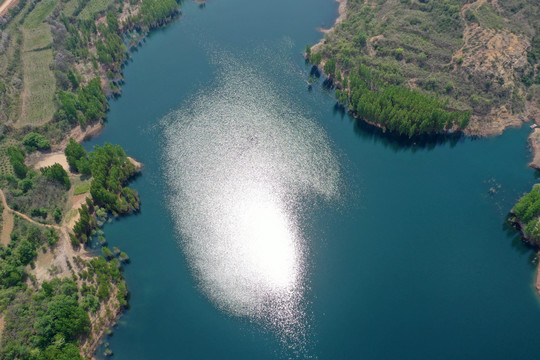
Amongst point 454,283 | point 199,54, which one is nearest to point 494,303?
point 454,283

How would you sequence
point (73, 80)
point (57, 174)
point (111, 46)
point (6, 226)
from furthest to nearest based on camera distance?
point (111, 46)
point (73, 80)
point (57, 174)
point (6, 226)

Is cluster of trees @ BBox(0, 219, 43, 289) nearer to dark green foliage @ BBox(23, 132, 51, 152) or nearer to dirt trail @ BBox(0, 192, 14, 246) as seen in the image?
dirt trail @ BBox(0, 192, 14, 246)

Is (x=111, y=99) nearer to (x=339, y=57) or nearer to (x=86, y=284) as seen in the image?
(x=86, y=284)

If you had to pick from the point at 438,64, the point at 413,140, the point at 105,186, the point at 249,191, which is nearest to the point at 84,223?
the point at 105,186

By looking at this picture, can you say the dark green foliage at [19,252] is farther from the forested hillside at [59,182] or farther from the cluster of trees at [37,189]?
the cluster of trees at [37,189]

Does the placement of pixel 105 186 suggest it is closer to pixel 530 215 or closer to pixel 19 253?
pixel 19 253

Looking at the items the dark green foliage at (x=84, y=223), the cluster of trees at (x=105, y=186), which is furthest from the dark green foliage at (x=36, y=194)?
the dark green foliage at (x=84, y=223)
